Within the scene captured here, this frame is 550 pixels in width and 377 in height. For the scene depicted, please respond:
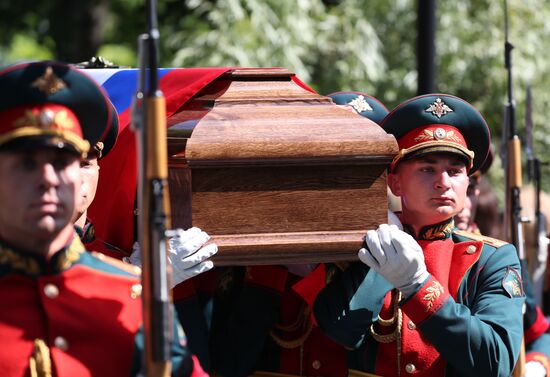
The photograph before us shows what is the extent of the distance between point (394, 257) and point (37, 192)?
142cm

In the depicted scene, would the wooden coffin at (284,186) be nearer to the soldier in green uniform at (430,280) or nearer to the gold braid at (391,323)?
the soldier in green uniform at (430,280)

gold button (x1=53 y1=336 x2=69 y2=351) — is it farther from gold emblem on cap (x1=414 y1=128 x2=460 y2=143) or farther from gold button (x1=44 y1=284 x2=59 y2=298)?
gold emblem on cap (x1=414 y1=128 x2=460 y2=143)

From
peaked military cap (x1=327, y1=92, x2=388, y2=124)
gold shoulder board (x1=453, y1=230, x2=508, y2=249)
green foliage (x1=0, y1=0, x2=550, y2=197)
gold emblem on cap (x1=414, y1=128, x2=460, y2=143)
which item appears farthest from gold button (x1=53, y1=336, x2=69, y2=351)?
green foliage (x1=0, y1=0, x2=550, y2=197)

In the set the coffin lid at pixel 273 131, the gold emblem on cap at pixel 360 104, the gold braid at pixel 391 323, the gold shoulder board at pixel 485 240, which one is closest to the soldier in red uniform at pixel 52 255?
the coffin lid at pixel 273 131

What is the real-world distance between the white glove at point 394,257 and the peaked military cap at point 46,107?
3.83 ft

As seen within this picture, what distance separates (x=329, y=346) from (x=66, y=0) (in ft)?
32.4

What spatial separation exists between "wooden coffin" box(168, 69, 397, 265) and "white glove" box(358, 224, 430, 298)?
0.18ft

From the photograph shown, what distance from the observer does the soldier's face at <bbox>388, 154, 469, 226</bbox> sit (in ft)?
16.6

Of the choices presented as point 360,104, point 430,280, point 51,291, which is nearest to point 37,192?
point 51,291

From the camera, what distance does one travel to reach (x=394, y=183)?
17.1 feet

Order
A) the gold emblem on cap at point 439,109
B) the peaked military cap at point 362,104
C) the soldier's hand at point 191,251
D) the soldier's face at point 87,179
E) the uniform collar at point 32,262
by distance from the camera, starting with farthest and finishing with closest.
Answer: the peaked military cap at point 362,104 → the gold emblem on cap at point 439,109 → the soldier's face at point 87,179 → the soldier's hand at point 191,251 → the uniform collar at point 32,262

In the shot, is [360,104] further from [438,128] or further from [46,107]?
[46,107]

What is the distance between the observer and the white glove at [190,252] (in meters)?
4.52

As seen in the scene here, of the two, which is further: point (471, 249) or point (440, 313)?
point (471, 249)
